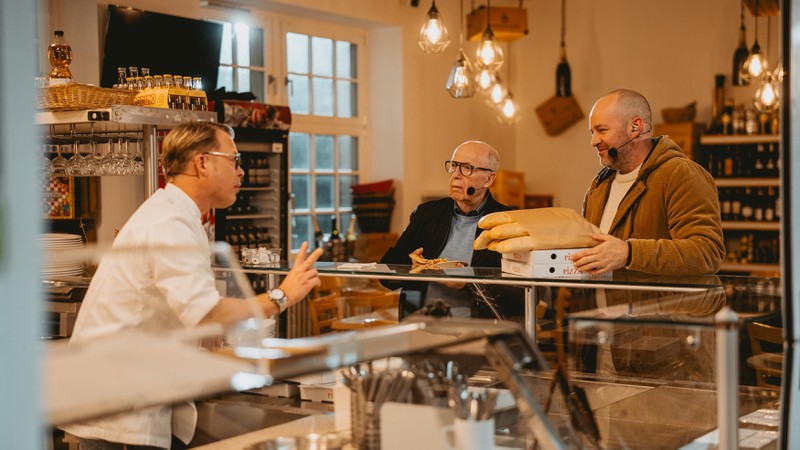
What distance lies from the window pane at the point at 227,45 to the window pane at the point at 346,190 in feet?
5.75

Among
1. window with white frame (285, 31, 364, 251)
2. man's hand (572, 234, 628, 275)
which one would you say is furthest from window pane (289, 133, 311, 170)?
man's hand (572, 234, 628, 275)

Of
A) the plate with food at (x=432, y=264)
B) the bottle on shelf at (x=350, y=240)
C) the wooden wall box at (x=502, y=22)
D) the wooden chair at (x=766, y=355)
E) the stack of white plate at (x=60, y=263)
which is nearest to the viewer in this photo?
the wooden chair at (x=766, y=355)

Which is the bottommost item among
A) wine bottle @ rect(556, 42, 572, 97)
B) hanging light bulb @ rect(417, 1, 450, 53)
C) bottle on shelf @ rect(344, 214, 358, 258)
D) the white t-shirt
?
bottle on shelf @ rect(344, 214, 358, 258)

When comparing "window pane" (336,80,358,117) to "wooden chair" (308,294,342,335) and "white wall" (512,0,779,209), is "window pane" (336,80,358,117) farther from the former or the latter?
"wooden chair" (308,294,342,335)

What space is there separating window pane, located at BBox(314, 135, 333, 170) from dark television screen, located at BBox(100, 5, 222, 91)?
159cm

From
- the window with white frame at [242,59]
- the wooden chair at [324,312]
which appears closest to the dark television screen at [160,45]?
the window with white frame at [242,59]

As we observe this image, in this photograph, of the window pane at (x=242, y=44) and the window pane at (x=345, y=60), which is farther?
the window pane at (x=345, y=60)

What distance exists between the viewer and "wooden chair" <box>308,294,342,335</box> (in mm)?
4969

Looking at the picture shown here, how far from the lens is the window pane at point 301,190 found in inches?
331

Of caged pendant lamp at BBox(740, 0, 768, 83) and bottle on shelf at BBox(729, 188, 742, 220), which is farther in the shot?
bottle on shelf at BBox(729, 188, 742, 220)

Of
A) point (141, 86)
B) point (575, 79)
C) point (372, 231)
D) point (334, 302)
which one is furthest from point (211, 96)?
point (575, 79)

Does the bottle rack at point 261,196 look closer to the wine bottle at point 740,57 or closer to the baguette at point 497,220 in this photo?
the baguette at point 497,220

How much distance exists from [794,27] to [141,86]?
3758 mm

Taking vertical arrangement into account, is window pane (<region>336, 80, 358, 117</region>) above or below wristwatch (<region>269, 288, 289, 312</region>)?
above
